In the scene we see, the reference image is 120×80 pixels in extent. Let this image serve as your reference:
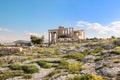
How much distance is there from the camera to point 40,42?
75.9 meters

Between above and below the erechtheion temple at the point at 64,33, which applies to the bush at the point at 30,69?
below

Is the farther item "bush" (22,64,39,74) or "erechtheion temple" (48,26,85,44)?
"erechtheion temple" (48,26,85,44)

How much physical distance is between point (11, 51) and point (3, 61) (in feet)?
37.8

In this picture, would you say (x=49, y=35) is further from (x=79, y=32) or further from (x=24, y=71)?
(x=24, y=71)

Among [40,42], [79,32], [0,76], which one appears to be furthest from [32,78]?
[79,32]

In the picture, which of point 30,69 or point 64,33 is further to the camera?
point 64,33

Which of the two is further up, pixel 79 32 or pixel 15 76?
pixel 79 32

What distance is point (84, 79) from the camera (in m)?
16.5

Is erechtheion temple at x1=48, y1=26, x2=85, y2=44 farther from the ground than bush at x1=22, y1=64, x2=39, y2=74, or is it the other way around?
erechtheion temple at x1=48, y1=26, x2=85, y2=44

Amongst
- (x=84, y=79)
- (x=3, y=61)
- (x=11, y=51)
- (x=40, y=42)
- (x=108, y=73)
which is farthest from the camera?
(x=40, y=42)

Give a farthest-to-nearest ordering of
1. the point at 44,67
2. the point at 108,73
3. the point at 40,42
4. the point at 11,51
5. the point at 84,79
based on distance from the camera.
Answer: the point at 40,42 < the point at 11,51 < the point at 44,67 < the point at 108,73 < the point at 84,79

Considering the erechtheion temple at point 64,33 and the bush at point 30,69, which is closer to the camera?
the bush at point 30,69

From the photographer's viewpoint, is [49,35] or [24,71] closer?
[24,71]

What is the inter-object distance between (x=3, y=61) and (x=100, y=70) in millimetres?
17860
